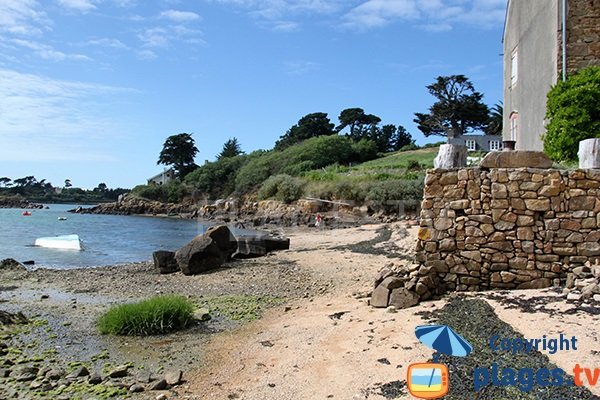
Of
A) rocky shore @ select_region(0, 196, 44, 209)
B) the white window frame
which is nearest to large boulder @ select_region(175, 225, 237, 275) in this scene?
the white window frame

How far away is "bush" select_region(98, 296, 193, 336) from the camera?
848 centimetres

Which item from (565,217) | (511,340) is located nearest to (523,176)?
(565,217)

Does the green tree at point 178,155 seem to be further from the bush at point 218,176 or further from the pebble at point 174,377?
the pebble at point 174,377

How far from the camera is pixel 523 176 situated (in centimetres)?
843

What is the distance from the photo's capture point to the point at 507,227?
27.9 feet

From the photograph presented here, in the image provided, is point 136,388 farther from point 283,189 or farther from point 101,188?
point 101,188

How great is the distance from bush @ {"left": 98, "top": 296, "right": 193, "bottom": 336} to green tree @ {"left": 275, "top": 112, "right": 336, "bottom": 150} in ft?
226

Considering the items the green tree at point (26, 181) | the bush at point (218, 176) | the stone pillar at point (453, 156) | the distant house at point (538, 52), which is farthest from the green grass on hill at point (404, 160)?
the green tree at point (26, 181)

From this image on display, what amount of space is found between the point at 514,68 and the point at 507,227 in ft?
43.6

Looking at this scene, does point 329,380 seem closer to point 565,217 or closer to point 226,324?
point 226,324

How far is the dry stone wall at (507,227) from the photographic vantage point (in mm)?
8227

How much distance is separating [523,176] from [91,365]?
791cm

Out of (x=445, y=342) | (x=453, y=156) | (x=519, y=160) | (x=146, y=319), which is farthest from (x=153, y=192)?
(x=445, y=342)

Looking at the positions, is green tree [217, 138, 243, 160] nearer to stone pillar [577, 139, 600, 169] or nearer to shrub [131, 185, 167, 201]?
shrub [131, 185, 167, 201]
